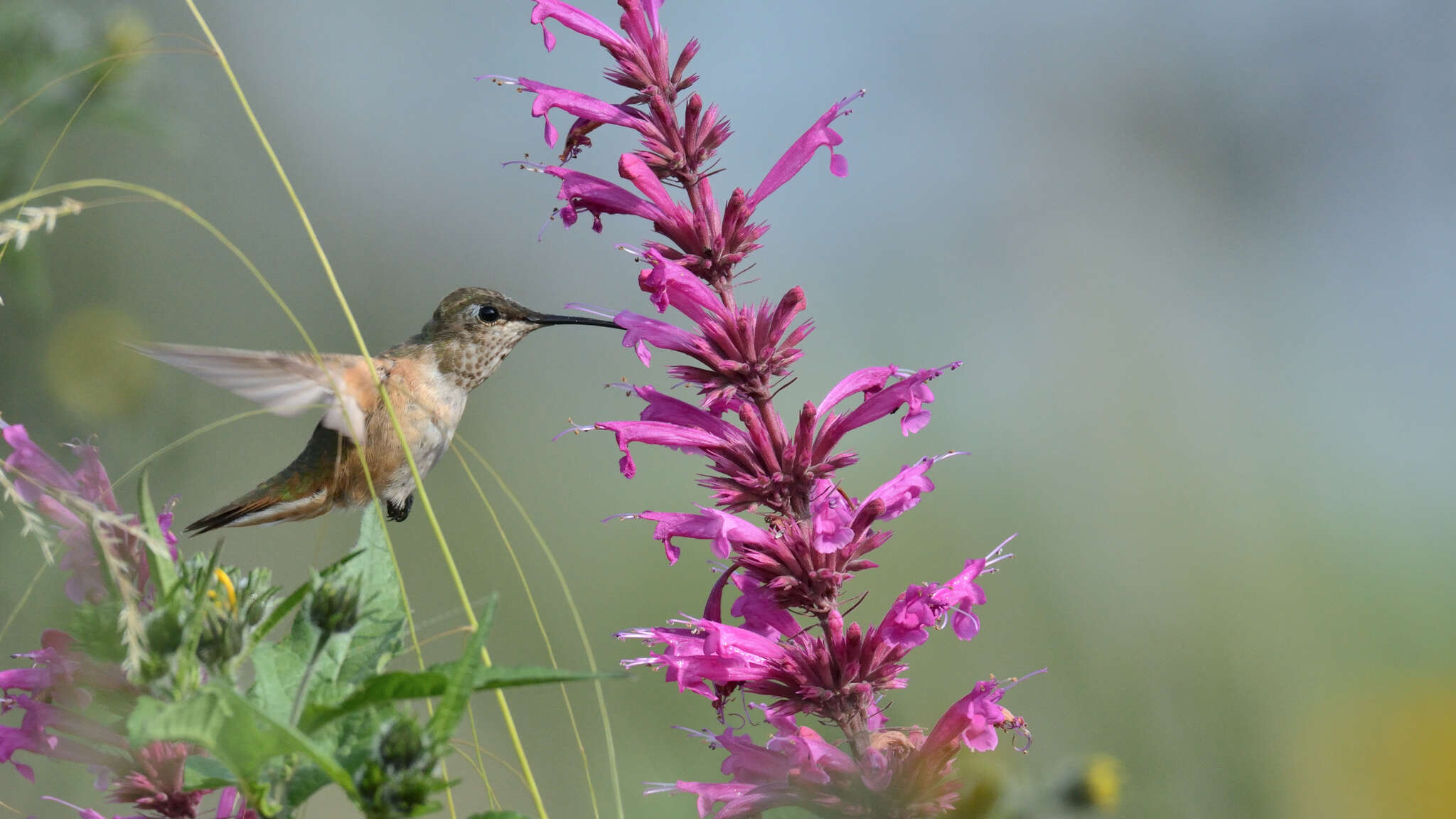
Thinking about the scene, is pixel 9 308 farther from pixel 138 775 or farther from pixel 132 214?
pixel 138 775

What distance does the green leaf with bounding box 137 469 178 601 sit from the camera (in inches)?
32.5

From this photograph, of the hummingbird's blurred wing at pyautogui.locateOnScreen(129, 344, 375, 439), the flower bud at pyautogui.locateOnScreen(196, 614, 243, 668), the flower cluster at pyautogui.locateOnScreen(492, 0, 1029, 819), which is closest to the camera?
the flower bud at pyautogui.locateOnScreen(196, 614, 243, 668)

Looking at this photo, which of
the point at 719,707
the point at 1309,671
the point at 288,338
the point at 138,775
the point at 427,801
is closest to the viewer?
the point at 427,801

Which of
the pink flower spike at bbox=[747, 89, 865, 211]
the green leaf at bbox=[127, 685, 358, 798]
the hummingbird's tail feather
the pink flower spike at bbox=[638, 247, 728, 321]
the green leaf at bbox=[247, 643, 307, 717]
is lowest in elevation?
the hummingbird's tail feather

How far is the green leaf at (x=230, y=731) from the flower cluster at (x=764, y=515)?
2.36 feet

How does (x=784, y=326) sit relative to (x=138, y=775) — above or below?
above

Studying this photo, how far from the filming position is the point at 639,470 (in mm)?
7520

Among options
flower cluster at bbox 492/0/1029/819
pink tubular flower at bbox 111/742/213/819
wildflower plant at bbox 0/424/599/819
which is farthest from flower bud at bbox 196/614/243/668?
flower cluster at bbox 492/0/1029/819

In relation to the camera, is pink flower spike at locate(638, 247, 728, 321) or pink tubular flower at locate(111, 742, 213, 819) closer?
pink tubular flower at locate(111, 742, 213, 819)

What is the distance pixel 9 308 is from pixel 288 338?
2187 millimetres

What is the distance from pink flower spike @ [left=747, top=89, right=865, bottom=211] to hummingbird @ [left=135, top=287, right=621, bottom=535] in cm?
68

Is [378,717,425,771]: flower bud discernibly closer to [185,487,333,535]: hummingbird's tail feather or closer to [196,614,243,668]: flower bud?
[196,614,243,668]: flower bud

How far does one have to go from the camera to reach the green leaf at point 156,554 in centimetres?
83

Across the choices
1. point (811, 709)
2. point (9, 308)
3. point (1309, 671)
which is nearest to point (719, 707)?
point (811, 709)
